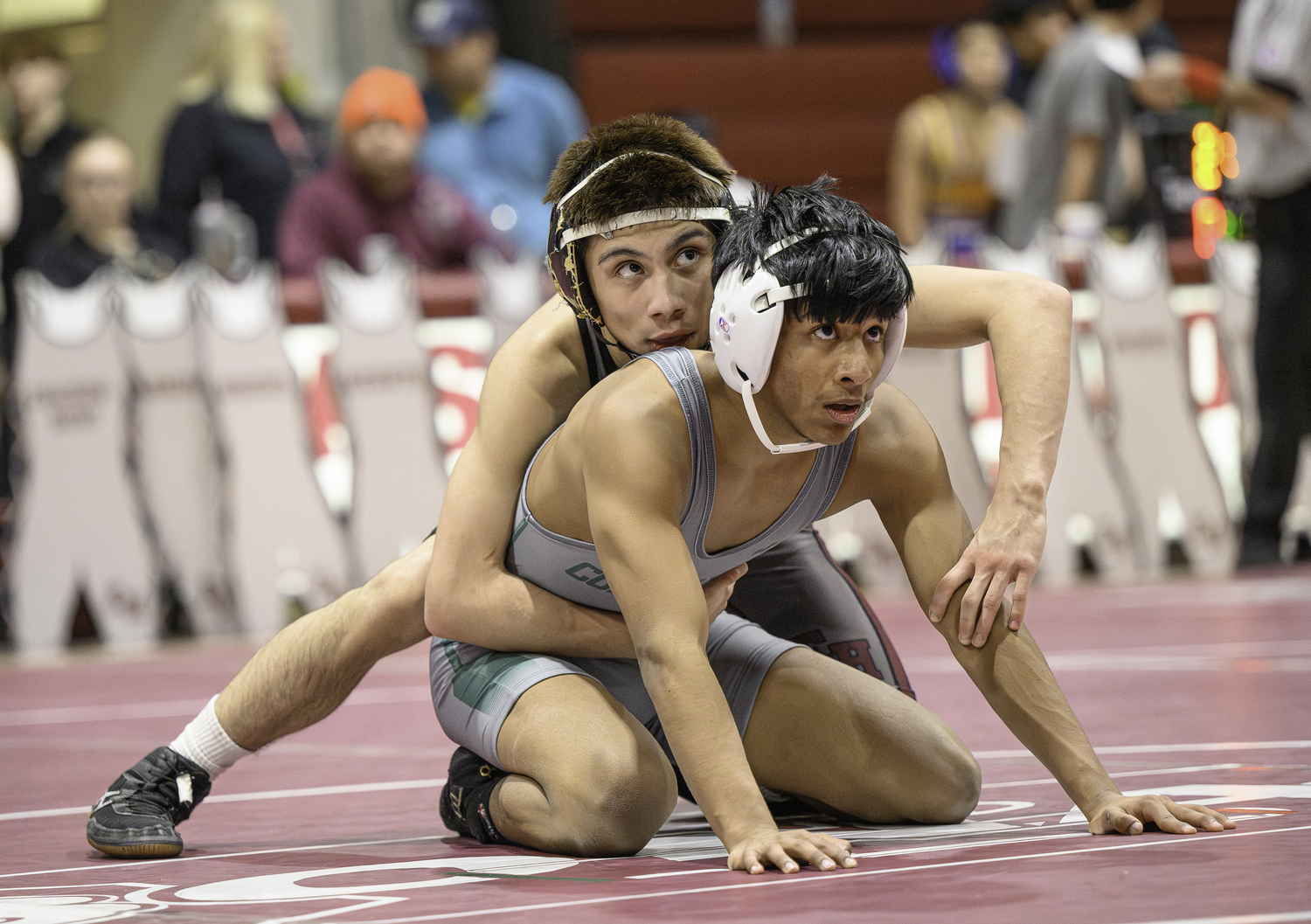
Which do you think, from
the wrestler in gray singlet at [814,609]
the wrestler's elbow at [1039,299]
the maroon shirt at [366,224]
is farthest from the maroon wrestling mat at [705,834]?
the maroon shirt at [366,224]

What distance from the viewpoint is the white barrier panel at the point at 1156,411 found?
23.9 ft

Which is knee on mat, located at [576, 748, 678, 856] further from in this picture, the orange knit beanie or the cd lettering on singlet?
the orange knit beanie

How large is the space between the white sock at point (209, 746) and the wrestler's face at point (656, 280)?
3.10ft

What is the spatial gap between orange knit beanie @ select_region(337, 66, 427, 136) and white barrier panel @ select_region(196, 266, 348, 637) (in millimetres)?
709

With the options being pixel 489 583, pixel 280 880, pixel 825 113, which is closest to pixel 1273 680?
pixel 489 583

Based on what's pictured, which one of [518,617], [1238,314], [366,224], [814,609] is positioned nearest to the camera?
[518,617]

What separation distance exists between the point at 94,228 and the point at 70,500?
1.14 meters

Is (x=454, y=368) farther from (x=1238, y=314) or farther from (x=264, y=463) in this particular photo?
(x=1238, y=314)

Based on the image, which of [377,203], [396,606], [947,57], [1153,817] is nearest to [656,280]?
[396,606]

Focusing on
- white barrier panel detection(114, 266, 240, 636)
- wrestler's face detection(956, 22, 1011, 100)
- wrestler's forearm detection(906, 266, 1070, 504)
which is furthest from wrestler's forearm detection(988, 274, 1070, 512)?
wrestler's face detection(956, 22, 1011, 100)

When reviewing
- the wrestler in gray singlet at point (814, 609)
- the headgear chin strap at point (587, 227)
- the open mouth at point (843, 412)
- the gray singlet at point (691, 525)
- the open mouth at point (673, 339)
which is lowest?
the wrestler in gray singlet at point (814, 609)

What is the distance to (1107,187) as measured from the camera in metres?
7.89

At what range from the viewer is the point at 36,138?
7770mm

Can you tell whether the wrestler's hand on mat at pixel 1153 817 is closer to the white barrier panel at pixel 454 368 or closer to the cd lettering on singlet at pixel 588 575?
the cd lettering on singlet at pixel 588 575
